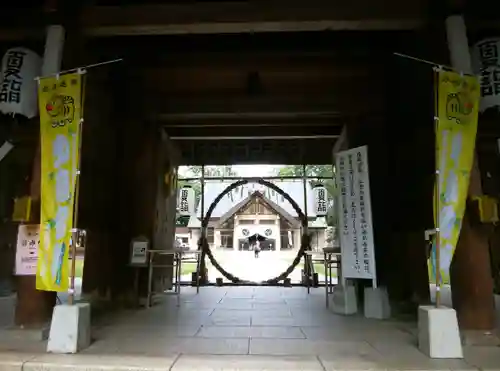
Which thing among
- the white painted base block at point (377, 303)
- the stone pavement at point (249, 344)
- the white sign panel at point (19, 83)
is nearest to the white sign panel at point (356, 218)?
the white painted base block at point (377, 303)

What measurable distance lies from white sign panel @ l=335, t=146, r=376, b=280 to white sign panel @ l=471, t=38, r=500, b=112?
4.22ft

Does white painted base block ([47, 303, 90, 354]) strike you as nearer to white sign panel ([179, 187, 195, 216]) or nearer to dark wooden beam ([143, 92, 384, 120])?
dark wooden beam ([143, 92, 384, 120])

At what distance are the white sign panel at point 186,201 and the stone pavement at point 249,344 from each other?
16.2 ft

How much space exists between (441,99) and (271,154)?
574 cm

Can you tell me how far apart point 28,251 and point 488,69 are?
4.50 metres

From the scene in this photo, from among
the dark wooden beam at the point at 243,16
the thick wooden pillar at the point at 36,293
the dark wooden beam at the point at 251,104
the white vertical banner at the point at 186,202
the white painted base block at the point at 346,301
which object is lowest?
the white painted base block at the point at 346,301

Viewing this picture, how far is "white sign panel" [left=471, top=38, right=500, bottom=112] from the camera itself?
3.75m

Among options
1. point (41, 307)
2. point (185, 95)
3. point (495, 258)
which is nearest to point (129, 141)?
point (185, 95)

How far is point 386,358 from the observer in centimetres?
273

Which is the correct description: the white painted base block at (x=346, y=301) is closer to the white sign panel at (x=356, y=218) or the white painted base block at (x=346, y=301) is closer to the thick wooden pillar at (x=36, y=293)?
the white sign panel at (x=356, y=218)

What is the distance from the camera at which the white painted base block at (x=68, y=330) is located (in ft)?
9.45

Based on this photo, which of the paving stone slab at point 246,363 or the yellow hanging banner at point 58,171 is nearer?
the paving stone slab at point 246,363

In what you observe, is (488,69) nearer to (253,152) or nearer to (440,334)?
(440,334)

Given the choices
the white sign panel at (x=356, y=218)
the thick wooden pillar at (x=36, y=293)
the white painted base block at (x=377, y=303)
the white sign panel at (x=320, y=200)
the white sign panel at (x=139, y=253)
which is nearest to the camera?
the thick wooden pillar at (x=36, y=293)
